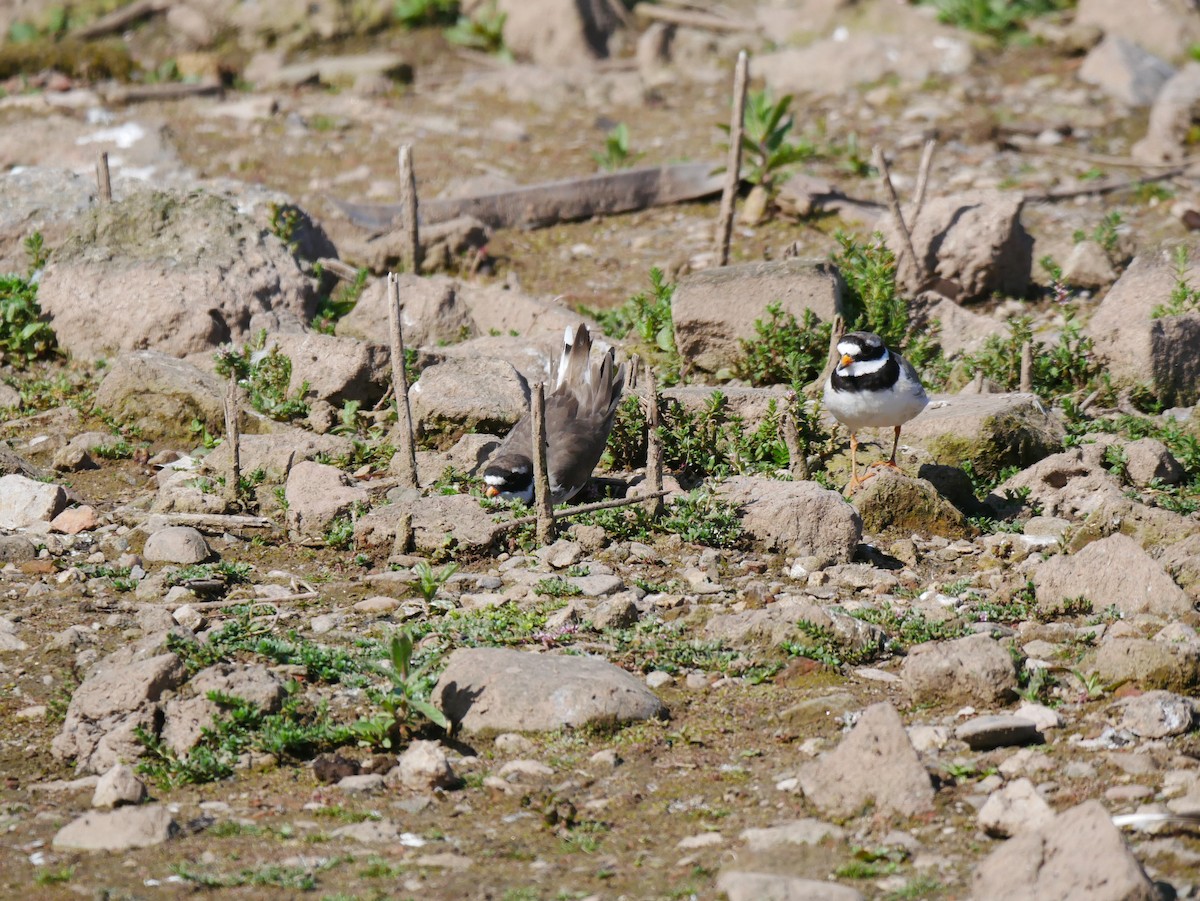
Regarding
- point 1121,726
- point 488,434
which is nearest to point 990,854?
point 1121,726

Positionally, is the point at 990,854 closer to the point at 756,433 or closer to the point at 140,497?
the point at 756,433

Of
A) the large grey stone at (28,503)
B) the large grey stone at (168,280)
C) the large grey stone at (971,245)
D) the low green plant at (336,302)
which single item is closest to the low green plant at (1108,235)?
the large grey stone at (971,245)

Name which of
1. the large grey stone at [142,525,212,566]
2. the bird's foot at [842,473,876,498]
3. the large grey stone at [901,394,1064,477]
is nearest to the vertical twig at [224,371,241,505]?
the large grey stone at [142,525,212,566]

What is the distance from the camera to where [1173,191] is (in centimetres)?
1547

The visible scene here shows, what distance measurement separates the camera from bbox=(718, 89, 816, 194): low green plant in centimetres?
1465

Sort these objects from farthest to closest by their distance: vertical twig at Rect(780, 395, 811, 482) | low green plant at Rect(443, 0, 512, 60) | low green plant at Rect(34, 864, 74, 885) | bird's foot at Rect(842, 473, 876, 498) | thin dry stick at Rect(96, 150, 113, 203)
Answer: low green plant at Rect(443, 0, 512, 60)
thin dry stick at Rect(96, 150, 113, 203)
vertical twig at Rect(780, 395, 811, 482)
bird's foot at Rect(842, 473, 876, 498)
low green plant at Rect(34, 864, 74, 885)

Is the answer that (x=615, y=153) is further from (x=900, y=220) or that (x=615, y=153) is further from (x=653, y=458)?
(x=653, y=458)

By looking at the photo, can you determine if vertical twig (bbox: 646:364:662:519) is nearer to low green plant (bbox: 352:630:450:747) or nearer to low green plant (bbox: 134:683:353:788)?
low green plant (bbox: 352:630:450:747)

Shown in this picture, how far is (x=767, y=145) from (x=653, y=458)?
698cm

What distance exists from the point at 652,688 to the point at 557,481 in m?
2.60

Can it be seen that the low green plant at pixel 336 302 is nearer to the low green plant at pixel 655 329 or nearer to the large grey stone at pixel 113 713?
the low green plant at pixel 655 329

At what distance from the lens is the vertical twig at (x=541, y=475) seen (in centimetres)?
820

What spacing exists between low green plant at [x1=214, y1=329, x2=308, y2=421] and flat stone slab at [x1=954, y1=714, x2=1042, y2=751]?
6162 millimetres

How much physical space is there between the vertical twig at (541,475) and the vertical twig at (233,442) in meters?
2.02
